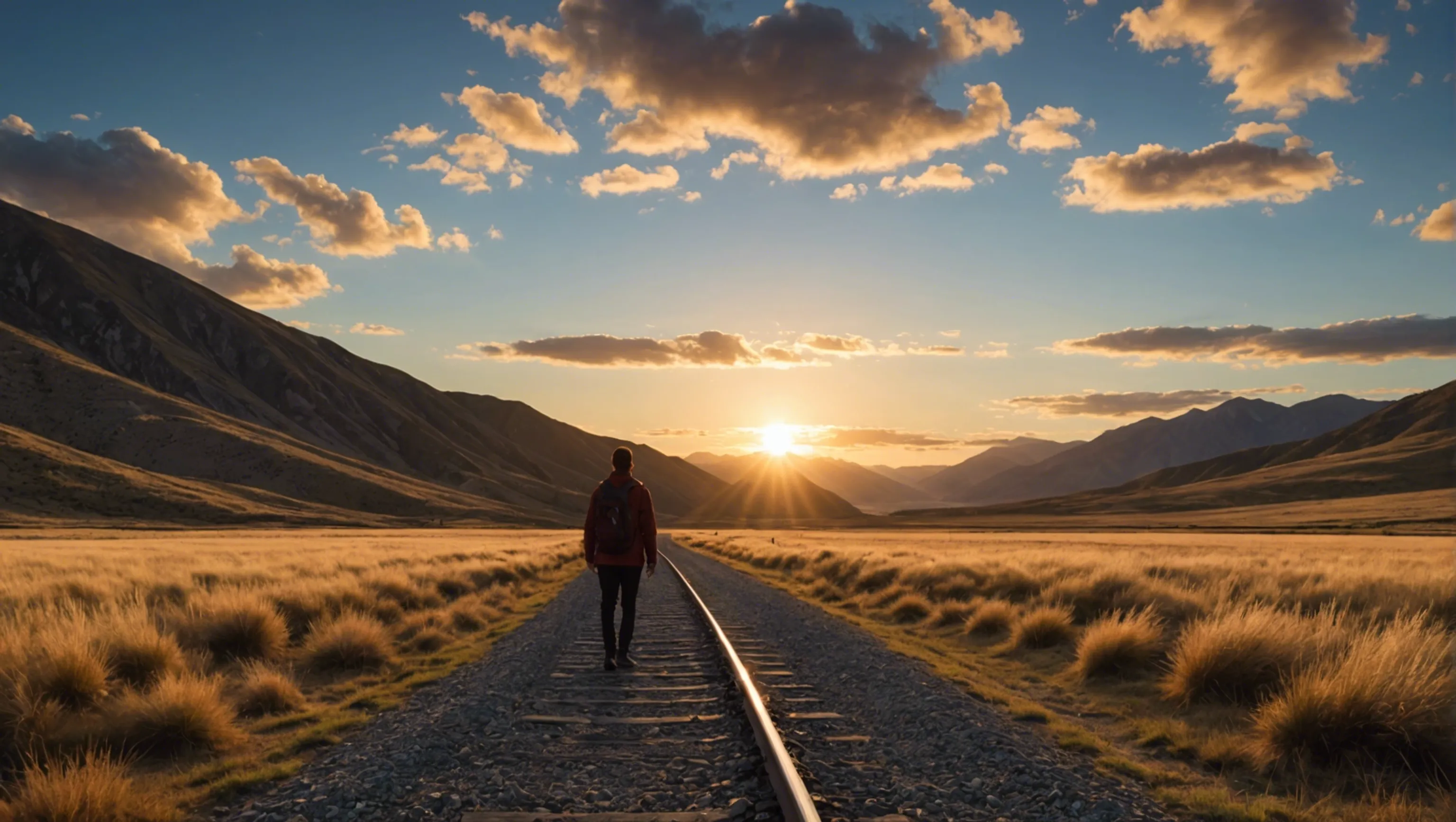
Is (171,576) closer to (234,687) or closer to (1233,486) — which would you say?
(234,687)

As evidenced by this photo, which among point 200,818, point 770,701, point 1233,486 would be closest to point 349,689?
point 200,818

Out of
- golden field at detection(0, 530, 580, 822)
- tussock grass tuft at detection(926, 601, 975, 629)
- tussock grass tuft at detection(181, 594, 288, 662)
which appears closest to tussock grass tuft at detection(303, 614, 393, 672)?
golden field at detection(0, 530, 580, 822)

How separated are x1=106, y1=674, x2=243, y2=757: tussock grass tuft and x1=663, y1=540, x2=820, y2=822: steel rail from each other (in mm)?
4910

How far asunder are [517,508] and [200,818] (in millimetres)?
173628

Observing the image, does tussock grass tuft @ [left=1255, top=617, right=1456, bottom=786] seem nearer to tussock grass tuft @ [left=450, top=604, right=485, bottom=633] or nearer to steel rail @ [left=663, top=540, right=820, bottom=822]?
steel rail @ [left=663, top=540, right=820, bottom=822]

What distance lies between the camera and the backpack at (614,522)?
9.88m

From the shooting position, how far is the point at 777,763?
5238 mm

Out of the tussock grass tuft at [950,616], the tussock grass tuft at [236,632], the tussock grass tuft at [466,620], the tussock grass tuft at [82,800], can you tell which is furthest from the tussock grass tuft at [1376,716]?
the tussock grass tuft at [466,620]

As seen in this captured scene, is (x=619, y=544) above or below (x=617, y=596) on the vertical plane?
above

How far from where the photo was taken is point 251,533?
72.8 metres

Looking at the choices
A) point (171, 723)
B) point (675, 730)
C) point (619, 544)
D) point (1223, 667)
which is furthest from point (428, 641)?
point (1223, 667)

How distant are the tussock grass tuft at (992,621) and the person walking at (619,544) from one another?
716 centimetres

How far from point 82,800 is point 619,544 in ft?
19.2

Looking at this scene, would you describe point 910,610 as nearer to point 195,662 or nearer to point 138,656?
point 195,662
